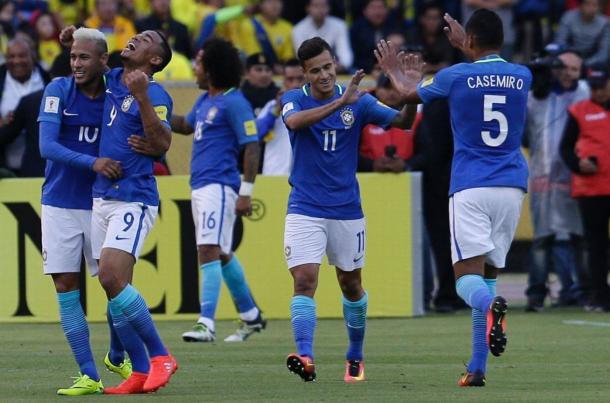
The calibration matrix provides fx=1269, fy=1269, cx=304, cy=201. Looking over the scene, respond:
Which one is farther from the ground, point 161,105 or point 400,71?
point 400,71

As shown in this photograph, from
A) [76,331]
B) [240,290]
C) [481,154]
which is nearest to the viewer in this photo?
[76,331]

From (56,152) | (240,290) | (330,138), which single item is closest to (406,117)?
(330,138)

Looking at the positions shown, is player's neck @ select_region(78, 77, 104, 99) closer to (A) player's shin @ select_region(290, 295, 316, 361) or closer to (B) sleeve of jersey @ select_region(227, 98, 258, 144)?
(A) player's shin @ select_region(290, 295, 316, 361)

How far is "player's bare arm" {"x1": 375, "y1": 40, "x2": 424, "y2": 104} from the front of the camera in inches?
317

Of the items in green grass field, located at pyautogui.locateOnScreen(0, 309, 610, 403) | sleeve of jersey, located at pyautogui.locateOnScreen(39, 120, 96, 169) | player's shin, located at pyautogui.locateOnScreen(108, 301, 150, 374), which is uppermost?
sleeve of jersey, located at pyautogui.locateOnScreen(39, 120, 96, 169)

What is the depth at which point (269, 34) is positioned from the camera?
57.8ft

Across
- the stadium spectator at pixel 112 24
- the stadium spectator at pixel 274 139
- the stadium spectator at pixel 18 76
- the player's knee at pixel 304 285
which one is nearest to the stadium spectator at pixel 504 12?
the stadium spectator at pixel 112 24

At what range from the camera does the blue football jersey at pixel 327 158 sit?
8.34m

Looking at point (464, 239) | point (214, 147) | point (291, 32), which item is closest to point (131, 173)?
point (464, 239)

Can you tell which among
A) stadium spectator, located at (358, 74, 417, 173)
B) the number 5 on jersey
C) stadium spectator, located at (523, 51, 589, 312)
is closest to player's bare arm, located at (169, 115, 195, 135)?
stadium spectator, located at (358, 74, 417, 173)

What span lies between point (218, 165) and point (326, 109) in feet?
10.9

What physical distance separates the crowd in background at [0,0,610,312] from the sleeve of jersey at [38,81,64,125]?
2304 mm

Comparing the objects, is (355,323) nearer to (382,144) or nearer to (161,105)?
(161,105)

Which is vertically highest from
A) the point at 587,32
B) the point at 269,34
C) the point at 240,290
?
the point at 587,32
